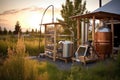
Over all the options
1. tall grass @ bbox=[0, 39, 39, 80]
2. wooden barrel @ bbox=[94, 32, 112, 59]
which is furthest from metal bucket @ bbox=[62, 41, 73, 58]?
tall grass @ bbox=[0, 39, 39, 80]

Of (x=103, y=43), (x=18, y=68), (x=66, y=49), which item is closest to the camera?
(x=18, y=68)

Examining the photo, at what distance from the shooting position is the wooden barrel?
9.59m

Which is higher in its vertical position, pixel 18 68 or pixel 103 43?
pixel 103 43

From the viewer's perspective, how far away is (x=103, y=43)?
9.63m

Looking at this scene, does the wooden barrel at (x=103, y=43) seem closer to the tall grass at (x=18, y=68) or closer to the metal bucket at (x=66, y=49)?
the metal bucket at (x=66, y=49)

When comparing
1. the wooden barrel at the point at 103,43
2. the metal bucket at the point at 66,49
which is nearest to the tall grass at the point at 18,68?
the metal bucket at the point at 66,49

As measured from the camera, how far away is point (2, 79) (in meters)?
4.96

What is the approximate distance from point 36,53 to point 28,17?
259 cm

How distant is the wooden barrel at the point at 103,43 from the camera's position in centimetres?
959

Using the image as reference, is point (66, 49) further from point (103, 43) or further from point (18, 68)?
point (18, 68)

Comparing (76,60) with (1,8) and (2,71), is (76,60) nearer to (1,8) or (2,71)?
(1,8)

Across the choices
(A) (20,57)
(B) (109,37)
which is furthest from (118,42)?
(A) (20,57)

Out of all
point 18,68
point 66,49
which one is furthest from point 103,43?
point 18,68

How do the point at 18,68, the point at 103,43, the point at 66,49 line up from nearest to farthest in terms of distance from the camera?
the point at 18,68 < the point at 103,43 < the point at 66,49
